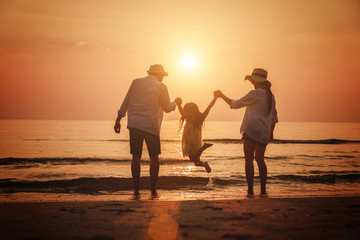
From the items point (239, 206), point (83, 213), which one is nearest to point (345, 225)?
point (239, 206)

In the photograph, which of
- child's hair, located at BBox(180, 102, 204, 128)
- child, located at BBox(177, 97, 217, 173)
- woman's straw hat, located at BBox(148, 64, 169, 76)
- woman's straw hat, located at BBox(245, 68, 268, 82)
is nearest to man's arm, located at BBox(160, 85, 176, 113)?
woman's straw hat, located at BBox(148, 64, 169, 76)

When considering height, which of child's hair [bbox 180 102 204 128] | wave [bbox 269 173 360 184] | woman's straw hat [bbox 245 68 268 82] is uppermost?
woman's straw hat [bbox 245 68 268 82]

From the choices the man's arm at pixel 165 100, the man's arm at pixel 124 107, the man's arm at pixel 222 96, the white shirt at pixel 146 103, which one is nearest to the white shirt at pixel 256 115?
the man's arm at pixel 222 96

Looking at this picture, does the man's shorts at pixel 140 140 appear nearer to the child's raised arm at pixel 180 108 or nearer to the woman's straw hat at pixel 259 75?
the child's raised arm at pixel 180 108

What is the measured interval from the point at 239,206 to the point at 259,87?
106 inches

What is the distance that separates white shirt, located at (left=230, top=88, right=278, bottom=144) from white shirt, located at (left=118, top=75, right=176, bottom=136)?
134cm

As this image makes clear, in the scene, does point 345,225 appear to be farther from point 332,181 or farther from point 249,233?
point 332,181

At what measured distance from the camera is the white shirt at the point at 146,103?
632cm

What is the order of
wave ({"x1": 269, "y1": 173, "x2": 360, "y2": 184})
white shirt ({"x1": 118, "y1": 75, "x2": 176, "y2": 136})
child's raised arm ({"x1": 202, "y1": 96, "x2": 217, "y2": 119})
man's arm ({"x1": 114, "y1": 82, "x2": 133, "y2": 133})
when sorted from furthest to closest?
1. wave ({"x1": 269, "y1": 173, "x2": 360, "y2": 184})
2. child's raised arm ({"x1": 202, "y1": 96, "x2": 217, "y2": 119})
3. man's arm ({"x1": 114, "y1": 82, "x2": 133, "y2": 133})
4. white shirt ({"x1": 118, "y1": 75, "x2": 176, "y2": 136})

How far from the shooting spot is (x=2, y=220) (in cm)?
354

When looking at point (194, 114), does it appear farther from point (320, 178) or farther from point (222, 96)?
point (320, 178)

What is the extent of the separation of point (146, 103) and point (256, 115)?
2.06 metres

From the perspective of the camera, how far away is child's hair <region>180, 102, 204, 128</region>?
304 inches

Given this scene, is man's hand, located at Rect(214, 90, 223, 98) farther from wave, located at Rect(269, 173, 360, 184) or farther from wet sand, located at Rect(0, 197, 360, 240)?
wave, located at Rect(269, 173, 360, 184)
